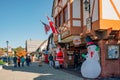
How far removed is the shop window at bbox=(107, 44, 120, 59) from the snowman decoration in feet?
3.05

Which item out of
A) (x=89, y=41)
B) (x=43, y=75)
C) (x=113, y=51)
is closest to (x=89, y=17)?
(x=89, y=41)

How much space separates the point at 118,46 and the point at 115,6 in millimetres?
2483

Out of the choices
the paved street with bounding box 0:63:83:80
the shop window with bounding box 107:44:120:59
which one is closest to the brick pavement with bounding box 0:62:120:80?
the paved street with bounding box 0:63:83:80

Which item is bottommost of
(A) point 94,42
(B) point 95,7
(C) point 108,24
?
(A) point 94,42

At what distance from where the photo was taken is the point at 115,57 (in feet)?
47.6

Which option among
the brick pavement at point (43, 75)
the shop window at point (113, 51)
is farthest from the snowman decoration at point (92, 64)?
the brick pavement at point (43, 75)

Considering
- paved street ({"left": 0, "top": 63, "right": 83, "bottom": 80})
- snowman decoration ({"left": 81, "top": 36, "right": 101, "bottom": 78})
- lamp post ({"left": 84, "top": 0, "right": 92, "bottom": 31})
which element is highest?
lamp post ({"left": 84, "top": 0, "right": 92, "bottom": 31})

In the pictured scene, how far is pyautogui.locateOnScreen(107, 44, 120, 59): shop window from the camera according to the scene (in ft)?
47.0

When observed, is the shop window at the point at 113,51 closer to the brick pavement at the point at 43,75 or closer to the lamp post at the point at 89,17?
the lamp post at the point at 89,17

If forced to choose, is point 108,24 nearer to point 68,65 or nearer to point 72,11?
point 72,11

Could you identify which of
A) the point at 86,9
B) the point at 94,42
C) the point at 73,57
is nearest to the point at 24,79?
the point at 94,42

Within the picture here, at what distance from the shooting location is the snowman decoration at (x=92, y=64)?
13203 mm

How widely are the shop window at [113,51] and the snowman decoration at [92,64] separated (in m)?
0.93

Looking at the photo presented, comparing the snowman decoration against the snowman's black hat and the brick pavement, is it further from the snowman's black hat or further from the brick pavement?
the brick pavement
